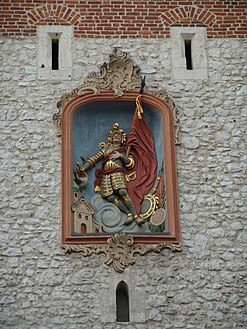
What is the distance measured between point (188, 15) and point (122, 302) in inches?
184

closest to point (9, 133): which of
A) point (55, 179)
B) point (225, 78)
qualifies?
point (55, 179)

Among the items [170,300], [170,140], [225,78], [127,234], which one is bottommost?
[170,300]

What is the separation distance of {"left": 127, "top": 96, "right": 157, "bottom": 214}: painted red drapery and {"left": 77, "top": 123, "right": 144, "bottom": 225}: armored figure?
11 cm

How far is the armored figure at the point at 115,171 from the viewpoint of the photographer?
14.5 meters

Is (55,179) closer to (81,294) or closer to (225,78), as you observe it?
(81,294)

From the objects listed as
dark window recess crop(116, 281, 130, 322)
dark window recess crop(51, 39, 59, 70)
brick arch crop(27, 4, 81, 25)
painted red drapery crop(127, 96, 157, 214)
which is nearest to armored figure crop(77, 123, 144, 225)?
painted red drapery crop(127, 96, 157, 214)

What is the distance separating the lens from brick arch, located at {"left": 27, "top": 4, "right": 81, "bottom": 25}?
1528cm

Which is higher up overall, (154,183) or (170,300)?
(154,183)

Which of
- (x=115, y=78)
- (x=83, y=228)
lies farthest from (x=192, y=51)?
(x=83, y=228)

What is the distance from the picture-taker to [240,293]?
13.6 m

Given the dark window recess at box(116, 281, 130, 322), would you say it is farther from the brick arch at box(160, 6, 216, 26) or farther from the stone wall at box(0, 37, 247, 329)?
the brick arch at box(160, 6, 216, 26)

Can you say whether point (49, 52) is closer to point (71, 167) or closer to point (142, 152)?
point (71, 167)

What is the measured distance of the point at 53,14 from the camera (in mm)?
15344

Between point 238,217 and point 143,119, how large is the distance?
2110 mm
